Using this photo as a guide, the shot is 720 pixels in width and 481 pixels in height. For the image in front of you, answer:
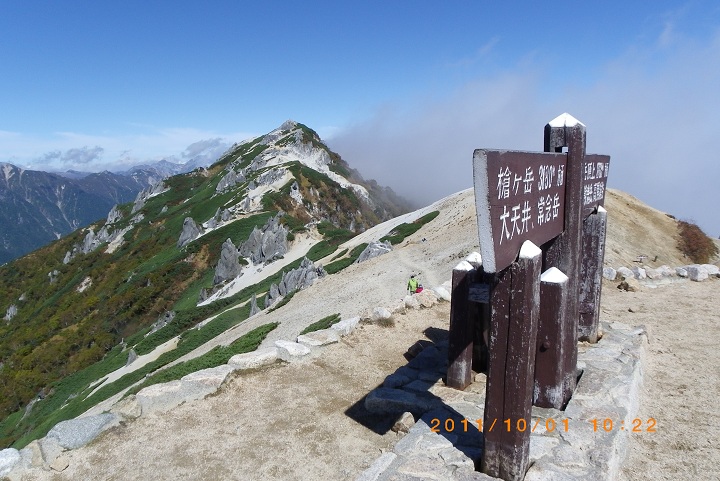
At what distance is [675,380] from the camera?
315 inches

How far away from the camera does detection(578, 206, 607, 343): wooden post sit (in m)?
8.49

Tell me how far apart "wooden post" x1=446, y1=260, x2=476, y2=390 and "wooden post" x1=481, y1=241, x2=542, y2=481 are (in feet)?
8.24

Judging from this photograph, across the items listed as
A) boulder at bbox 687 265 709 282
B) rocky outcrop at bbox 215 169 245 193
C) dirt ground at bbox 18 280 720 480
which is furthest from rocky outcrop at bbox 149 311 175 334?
rocky outcrop at bbox 215 169 245 193

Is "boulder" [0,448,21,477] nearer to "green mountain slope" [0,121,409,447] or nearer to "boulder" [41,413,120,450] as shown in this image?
"boulder" [41,413,120,450]

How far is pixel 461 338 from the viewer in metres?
7.37

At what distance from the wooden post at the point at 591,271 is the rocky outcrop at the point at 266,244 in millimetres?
36708

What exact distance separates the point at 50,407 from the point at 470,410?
109 ft

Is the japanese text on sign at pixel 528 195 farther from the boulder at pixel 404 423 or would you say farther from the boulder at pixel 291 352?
the boulder at pixel 291 352

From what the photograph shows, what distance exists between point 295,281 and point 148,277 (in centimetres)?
2435

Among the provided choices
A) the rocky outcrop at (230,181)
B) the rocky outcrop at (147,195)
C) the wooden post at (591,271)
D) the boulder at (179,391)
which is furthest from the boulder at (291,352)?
the rocky outcrop at (147,195)

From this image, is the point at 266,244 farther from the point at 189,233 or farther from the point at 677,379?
the point at 677,379

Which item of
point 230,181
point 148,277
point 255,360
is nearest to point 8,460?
point 255,360

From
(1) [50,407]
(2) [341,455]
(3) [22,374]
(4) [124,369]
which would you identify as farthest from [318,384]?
(3) [22,374]

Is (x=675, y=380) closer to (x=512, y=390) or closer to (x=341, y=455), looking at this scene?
(x=512, y=390)
